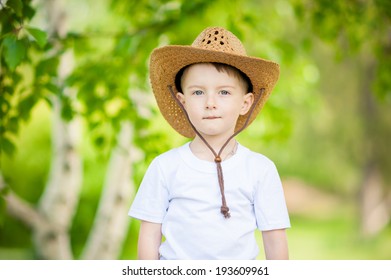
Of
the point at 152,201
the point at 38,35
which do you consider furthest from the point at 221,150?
the point at 38,35

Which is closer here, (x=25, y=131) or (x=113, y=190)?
(x=113, y=190)

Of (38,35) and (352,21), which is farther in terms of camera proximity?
(352,21)

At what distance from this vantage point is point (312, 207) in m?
14.9

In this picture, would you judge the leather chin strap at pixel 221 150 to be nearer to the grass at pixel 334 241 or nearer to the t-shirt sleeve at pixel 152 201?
the t-shirt sleeve at pixel 152 201

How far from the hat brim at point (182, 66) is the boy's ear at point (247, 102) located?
1.6 inches

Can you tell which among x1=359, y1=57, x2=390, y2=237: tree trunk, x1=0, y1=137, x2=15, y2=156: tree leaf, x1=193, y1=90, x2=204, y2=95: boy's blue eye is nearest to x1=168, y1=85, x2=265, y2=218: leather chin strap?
x1=193, y1=90, x2=204, y2=95: boy's blue eye

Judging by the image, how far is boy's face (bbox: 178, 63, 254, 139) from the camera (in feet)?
6.35

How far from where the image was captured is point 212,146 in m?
2.00

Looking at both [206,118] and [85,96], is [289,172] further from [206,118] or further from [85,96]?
[206,118]

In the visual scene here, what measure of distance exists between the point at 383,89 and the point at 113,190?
7.69 ft

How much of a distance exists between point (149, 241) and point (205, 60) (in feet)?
1.98

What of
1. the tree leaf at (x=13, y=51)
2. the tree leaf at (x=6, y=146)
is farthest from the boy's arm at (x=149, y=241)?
the tree leaf at (x=6, y=146)

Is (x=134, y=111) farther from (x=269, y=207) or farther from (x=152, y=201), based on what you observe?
(x=269, y=207)
